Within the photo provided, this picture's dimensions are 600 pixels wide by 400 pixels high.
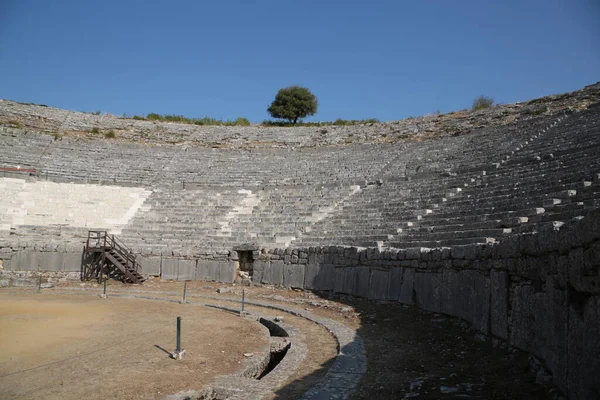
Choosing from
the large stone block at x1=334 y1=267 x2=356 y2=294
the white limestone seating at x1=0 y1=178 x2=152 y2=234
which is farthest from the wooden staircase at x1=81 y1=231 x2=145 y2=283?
the large stone block at x1=334 y1=267 x2=356 y2=294

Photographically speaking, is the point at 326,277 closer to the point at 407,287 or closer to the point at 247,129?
the point at 407,287

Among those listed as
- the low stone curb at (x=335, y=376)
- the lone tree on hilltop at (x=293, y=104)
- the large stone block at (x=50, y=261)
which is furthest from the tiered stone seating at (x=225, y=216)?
the lone tree on hilltop at (x=293, y=104)

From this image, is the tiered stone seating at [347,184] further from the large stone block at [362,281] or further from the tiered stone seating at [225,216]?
the large stone block at [362,281]

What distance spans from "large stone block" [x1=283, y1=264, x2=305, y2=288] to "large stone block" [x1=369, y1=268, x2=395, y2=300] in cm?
376

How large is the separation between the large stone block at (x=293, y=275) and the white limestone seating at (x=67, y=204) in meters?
8.20

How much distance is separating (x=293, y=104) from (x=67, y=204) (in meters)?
28.8

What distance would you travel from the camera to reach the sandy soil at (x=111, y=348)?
232 inches

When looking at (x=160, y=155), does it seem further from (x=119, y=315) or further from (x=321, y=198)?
(x=119, y=315)

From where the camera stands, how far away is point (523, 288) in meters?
6.04

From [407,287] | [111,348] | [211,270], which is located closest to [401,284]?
[407,287]

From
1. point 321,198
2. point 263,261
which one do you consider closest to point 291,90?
point 321,198

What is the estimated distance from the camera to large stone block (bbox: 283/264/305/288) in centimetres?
1647

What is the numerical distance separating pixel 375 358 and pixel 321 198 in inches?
567

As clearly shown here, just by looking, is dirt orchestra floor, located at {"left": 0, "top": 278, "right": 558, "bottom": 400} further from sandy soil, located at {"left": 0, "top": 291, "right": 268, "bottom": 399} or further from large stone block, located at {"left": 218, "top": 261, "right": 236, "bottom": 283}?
large stone block, located at {"left": 218, "top": 261, "right": 236, "bottom": 283}
